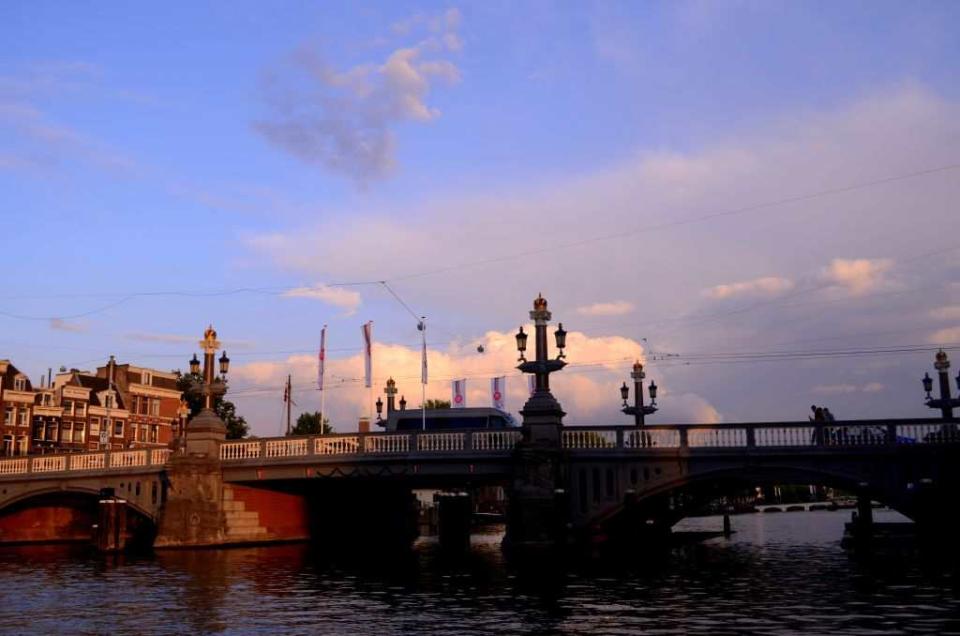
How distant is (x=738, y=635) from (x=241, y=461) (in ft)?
108

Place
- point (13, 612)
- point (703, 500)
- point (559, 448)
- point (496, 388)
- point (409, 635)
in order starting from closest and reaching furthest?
point (409, 635)
point (13, 612)
point (559, 448)
point (703, 500)
point (496, 388)

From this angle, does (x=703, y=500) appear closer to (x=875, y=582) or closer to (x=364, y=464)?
(x=364, y=464)

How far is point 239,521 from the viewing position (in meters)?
49.4

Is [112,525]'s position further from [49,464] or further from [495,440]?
[495,440]

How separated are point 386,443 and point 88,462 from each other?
19.1m

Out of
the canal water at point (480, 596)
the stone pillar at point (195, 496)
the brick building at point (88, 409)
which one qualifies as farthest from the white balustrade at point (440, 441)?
the brick building at point (88, 409)

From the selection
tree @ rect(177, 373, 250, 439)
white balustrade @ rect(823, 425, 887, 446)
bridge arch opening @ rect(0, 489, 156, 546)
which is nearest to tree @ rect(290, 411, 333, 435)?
tree @ rect(177, 373, 250, 439)

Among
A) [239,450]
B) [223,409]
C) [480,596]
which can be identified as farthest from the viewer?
[223,409]

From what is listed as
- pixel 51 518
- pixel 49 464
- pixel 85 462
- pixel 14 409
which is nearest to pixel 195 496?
pixel 85 462

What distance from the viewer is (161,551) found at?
4684cm

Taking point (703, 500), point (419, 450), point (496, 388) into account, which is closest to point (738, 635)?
point (419, 450)

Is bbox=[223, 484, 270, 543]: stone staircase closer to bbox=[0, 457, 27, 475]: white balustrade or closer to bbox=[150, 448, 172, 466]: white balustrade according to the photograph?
bbox=[150, 448, 172, 466]: white balustrade

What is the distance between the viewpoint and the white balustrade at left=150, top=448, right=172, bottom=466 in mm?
50656

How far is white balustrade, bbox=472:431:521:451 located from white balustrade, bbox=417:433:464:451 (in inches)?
30.1
